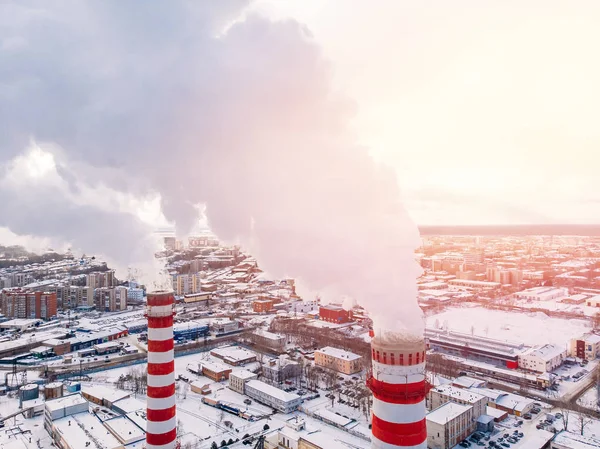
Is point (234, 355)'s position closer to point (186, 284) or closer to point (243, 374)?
point (243, 374)

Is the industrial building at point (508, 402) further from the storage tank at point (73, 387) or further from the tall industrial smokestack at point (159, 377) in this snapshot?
the storage tank at point (73, 387)

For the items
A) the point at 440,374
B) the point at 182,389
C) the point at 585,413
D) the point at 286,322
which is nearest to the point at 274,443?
the point at 182,389

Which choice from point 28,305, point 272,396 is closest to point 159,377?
point 272,396

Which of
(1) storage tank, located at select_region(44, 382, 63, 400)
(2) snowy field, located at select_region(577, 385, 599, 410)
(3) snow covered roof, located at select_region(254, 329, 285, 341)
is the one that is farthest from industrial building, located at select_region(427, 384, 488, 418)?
(1) storage tank, located at select_region(44, 382, 63, 400)

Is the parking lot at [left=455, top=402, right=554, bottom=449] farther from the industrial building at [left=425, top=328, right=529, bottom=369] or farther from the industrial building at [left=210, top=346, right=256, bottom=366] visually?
the industrial building at [left=210, top=346, right=256, bottom=366]

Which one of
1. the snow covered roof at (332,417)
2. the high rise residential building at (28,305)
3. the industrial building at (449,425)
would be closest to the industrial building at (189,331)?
the high rise residential building at (28,305)

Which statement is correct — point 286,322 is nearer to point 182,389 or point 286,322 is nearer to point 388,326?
point 182,389

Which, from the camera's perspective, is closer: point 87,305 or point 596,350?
point 596,350
